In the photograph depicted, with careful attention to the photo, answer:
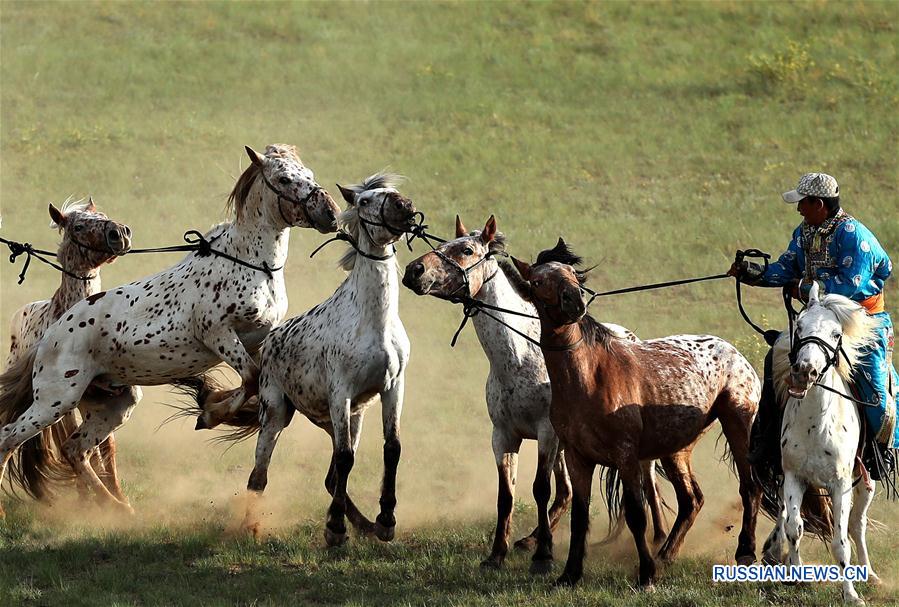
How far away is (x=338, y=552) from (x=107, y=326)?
2.72 meters

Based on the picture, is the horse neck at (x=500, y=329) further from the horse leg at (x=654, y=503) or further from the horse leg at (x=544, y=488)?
the horse leg at (x=654, y=503)

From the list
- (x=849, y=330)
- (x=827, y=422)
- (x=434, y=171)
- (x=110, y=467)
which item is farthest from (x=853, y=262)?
(x=434, y=171)

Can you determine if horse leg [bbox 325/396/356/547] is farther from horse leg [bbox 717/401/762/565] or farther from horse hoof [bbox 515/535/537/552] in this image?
horse leg [bbox 717/401/762/565]

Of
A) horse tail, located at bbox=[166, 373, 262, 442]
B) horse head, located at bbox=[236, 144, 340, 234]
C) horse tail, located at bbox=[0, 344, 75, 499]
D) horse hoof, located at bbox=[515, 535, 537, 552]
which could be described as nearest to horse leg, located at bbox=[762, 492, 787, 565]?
horse hoof, located at bbox=[515, 535, 537, 552]

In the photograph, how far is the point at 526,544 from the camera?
30.5 feet

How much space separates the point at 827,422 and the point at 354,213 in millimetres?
3666

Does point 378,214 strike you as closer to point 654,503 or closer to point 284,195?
point 284,195

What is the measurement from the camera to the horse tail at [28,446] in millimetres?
10461

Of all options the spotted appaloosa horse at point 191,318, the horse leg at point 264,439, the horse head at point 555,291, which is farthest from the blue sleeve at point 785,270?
the horse leg at point 264,439

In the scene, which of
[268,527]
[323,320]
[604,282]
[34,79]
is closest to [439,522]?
[268,527]

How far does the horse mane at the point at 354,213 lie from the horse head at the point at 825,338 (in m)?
3.25

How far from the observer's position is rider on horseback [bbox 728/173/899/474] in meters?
7.93

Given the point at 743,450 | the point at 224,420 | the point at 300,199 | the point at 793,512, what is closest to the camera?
the point at 793,512

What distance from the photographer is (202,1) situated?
96.4 ft
